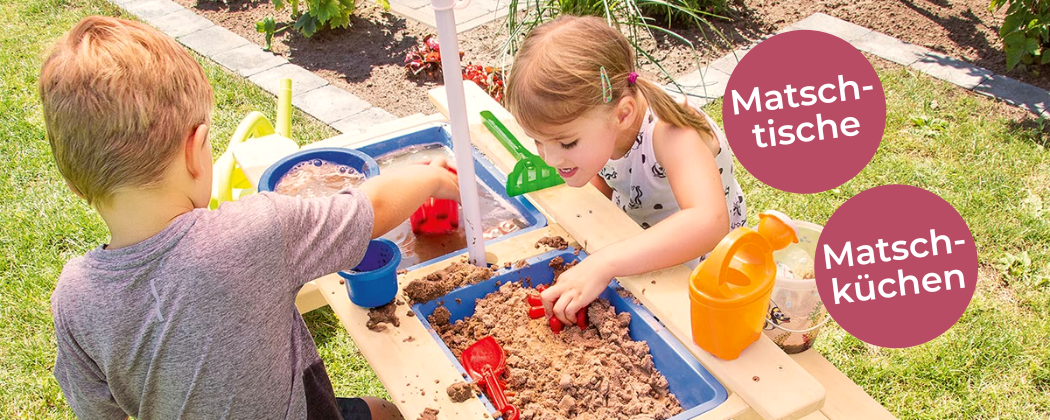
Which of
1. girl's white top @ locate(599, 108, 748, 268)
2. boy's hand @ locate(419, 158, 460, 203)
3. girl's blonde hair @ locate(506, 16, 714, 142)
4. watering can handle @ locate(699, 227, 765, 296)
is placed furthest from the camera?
girl's white top @ locate(599, 108, 748, 268)

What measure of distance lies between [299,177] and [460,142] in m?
0.54

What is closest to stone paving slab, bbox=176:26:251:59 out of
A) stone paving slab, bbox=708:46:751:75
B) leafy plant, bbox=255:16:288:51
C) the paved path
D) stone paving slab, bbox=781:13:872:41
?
the paved path

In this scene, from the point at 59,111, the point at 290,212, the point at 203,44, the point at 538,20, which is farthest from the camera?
the point at 203,44

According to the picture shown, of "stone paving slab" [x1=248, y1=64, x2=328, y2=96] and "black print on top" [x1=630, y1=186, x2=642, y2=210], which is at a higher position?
"black print on top" [x1=630, y1=186, x2=642, y2=210]

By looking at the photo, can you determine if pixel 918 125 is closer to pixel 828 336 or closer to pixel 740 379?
pixel 828 336

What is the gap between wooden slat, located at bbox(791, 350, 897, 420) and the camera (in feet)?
6.04

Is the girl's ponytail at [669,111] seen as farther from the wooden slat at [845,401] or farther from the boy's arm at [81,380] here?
the boy's arm at [81,380]

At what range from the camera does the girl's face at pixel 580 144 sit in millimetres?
1854

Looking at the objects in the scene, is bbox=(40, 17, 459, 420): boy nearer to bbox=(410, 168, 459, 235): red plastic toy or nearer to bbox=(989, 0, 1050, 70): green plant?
bbox=(410, 168, 459, 235): red plastic toy

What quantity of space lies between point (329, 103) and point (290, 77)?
1.36 ft

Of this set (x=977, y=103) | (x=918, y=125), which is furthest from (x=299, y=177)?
(x=977, y=103)

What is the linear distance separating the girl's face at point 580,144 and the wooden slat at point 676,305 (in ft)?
0.38

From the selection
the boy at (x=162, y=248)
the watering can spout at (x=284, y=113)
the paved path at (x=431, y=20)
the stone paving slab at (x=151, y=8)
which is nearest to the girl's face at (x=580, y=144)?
the boy at (x=162, y=248)

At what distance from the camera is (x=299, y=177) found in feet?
6.50
